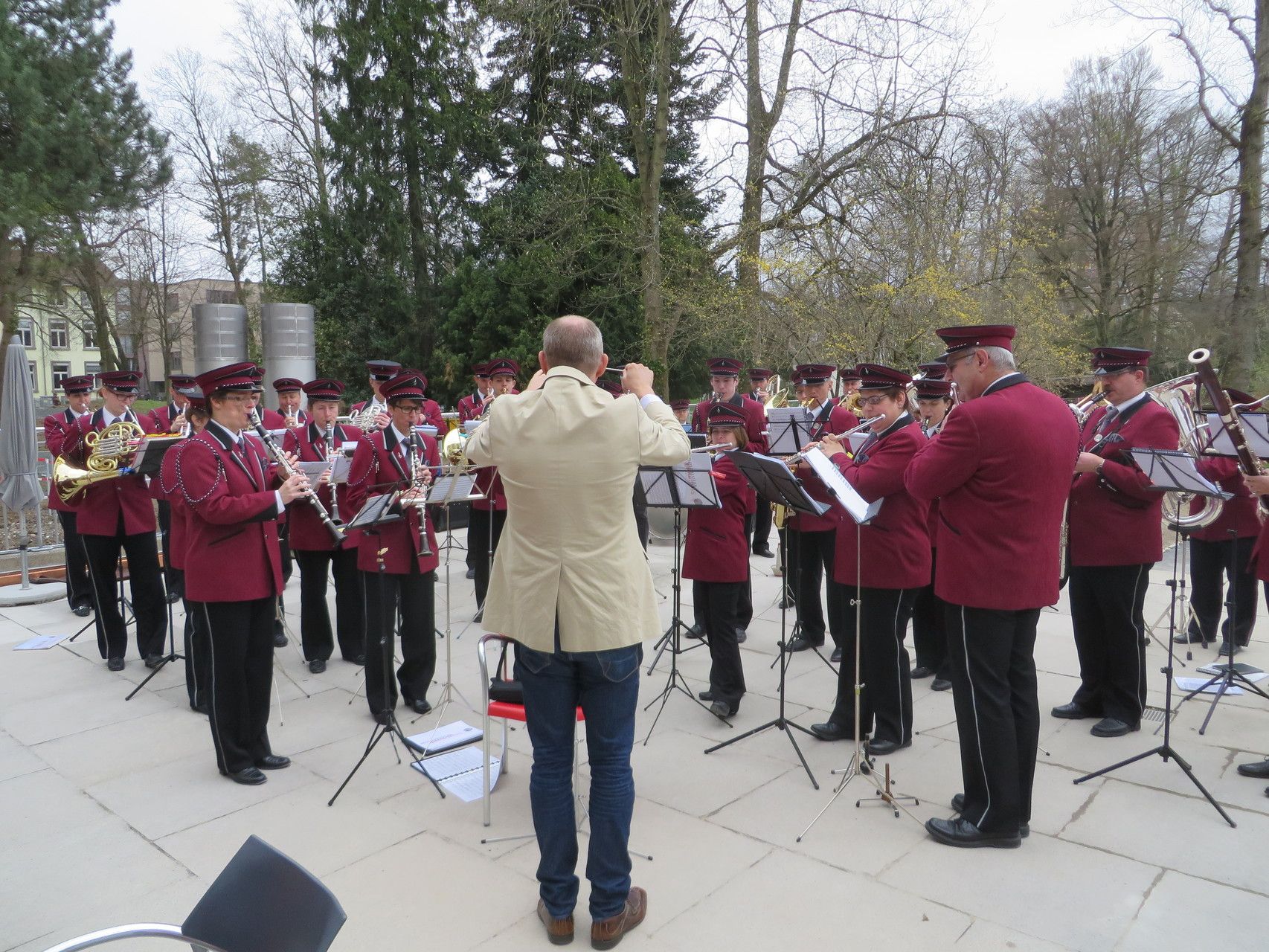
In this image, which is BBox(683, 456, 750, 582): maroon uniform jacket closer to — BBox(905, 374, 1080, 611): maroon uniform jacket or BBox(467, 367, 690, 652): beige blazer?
BBox(905, 374, 1080, 611): maroon uniform jacket

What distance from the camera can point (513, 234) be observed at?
18641mm

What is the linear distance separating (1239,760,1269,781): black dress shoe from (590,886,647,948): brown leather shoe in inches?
138

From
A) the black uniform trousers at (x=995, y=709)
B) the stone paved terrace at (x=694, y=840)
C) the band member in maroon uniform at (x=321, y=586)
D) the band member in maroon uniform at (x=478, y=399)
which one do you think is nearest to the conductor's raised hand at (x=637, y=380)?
the black uniform trousers at (x=995, y=709)

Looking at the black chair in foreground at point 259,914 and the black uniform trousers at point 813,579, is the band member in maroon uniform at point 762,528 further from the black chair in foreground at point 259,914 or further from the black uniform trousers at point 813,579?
the black chair in foreground at point 259,914

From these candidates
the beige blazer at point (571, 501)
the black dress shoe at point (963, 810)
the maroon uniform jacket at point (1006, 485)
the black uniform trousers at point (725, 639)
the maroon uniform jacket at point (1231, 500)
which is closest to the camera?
the beige blazer at point (571, 501)

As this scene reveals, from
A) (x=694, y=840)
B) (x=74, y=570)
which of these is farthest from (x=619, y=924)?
(x=74, y=570)

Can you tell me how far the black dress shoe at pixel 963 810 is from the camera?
4.05m

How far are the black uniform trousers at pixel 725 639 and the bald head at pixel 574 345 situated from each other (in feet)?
9.09

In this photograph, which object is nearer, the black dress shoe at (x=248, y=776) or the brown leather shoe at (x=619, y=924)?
the brown leather shoe at (x=619, y=924)

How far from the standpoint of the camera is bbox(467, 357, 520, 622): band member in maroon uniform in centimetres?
832

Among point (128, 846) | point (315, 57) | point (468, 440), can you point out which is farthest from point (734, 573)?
point (315, 57)

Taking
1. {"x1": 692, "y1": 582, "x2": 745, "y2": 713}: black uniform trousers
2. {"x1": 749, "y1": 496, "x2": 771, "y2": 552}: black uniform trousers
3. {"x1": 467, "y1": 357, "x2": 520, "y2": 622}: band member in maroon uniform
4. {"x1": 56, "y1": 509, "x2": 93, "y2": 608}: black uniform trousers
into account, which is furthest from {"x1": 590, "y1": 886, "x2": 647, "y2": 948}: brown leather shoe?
{"x1": 749, "y1": 496, "x2": 771, "y2": 552}: black uniform trousers

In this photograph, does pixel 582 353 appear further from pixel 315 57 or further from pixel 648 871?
pixel 315 57

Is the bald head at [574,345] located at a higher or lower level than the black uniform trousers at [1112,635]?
higher
